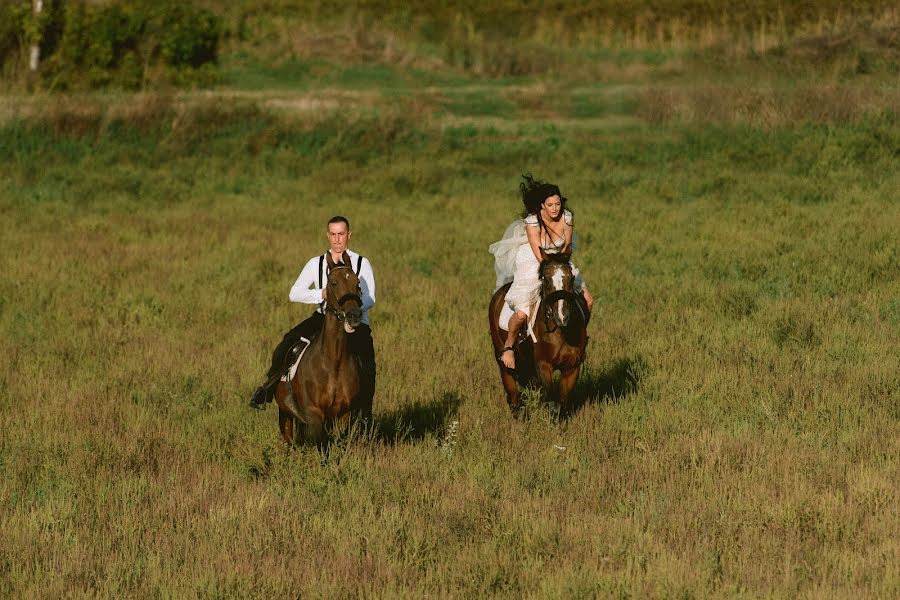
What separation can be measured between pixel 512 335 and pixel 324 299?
7.82 ft

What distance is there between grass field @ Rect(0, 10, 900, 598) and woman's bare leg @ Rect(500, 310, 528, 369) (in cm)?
48

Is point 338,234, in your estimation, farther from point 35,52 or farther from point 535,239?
point 35,52

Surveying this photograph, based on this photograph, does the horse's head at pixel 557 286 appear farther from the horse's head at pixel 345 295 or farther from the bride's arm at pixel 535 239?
the horse's head at pixel 345 295

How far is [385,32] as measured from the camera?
42812 mm

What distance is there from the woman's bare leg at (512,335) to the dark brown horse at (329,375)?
5.73 ft

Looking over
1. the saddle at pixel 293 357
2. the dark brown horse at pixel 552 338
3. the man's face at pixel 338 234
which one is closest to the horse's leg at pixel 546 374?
the dark brown horse at pixel 552 338

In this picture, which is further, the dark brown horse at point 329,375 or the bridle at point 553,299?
the bridle at point 553,299

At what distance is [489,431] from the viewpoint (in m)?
9.91

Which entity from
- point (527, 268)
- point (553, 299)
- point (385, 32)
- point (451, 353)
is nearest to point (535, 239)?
point (527, 268)

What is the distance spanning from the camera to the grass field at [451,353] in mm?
7160

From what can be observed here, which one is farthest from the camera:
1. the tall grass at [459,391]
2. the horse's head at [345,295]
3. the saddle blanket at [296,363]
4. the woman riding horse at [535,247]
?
the woman riding horse at [535,247]

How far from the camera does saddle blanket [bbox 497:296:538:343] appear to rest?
1009 cm

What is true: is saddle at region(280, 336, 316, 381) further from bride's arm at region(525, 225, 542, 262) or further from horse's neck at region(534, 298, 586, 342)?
bride's arm at region(525, 225, 542, 262)

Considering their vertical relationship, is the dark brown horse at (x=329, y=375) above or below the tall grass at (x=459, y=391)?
above
